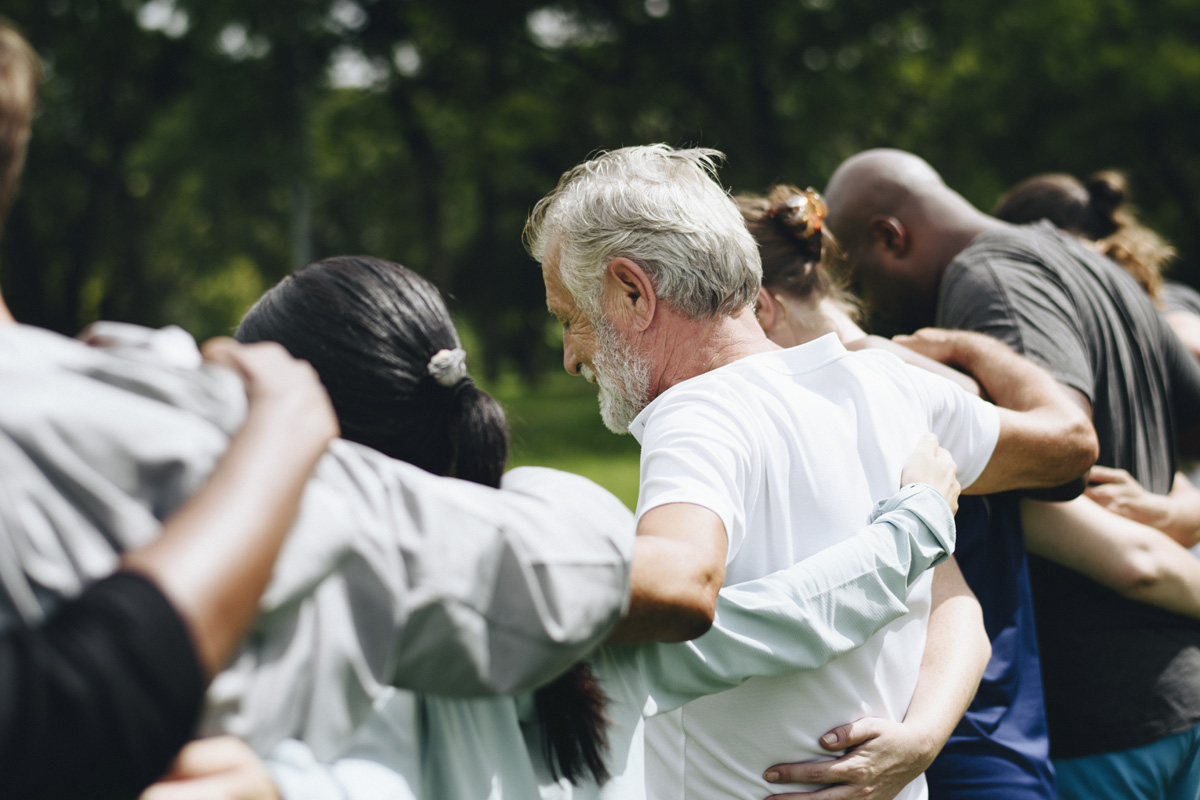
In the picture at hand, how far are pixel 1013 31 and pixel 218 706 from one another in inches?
758

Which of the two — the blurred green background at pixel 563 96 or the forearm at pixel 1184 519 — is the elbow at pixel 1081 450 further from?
the blurred green background at pixel 563 96

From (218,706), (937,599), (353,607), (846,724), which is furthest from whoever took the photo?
(937,599)

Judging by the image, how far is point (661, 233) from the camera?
222cm

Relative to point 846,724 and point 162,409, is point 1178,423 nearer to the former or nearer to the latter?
point 846,724

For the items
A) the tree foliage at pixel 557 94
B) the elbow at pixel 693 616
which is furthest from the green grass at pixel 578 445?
the elbow at pixel 693 616

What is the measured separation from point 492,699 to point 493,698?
5 centimetres

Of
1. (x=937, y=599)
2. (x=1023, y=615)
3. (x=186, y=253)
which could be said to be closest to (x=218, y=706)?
(x=937, y=599)

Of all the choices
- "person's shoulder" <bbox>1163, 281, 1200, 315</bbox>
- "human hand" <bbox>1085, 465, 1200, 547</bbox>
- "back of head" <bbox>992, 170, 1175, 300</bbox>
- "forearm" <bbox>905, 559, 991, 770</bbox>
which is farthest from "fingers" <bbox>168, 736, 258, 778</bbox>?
"person's shoulder" <bbox>1163, 281, 1200, 315</bbox>

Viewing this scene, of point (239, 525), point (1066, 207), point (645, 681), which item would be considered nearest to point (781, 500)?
point (645, 681)

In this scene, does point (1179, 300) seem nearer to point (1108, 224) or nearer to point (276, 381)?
point (1108, 224)

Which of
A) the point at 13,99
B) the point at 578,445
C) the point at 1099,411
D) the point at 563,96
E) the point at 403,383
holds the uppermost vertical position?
the point at 13,99

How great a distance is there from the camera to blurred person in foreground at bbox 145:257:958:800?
1.37m

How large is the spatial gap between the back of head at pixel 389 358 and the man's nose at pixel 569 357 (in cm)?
85

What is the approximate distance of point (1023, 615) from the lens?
2.47 meters
